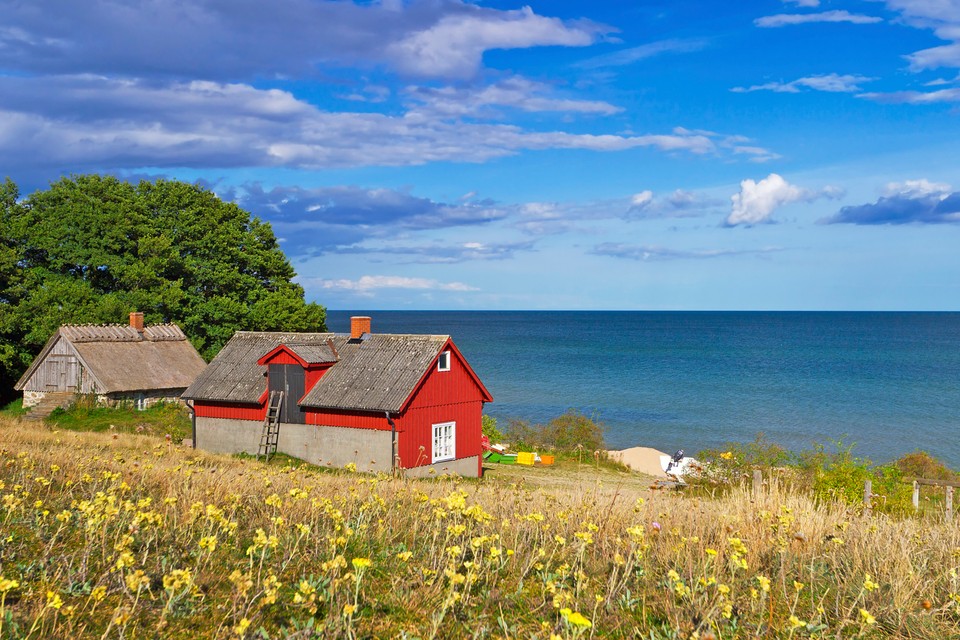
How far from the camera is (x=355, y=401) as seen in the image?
103 feet

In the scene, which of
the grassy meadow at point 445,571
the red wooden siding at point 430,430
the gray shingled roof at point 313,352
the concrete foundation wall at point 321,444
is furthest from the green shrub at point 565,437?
the grassy meadow at point 445,571

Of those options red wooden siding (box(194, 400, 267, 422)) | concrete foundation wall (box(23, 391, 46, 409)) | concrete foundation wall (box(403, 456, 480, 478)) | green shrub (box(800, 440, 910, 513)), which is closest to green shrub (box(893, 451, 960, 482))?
green shrub (box(800, 440, 910, 513))

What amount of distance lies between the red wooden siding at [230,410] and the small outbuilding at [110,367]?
8509mm

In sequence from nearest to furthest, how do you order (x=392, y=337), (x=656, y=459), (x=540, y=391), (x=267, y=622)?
(x=267, y=622) → (x=392, y=337) → (x=656, y=459) → (x=540, y=391)

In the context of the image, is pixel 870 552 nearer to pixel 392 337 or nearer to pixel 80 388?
pixel 392 337

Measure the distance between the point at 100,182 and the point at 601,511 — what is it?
175 ft

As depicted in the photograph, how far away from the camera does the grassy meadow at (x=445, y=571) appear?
209 inches

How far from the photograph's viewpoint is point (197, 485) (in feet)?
31.1

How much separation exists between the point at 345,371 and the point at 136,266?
905 inches

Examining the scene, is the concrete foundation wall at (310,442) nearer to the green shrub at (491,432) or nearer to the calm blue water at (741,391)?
the green shrub at (491,432)

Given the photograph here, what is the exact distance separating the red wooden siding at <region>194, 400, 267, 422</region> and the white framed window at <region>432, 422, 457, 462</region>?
312 inches

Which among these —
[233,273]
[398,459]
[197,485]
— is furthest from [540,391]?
[197,485]

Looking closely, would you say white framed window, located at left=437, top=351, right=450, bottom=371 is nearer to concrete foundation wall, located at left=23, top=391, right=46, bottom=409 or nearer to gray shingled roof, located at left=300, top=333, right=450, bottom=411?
gray shingled roof, located at left=300, top=333, right=450, bottom=411

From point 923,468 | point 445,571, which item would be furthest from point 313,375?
point 445,571
